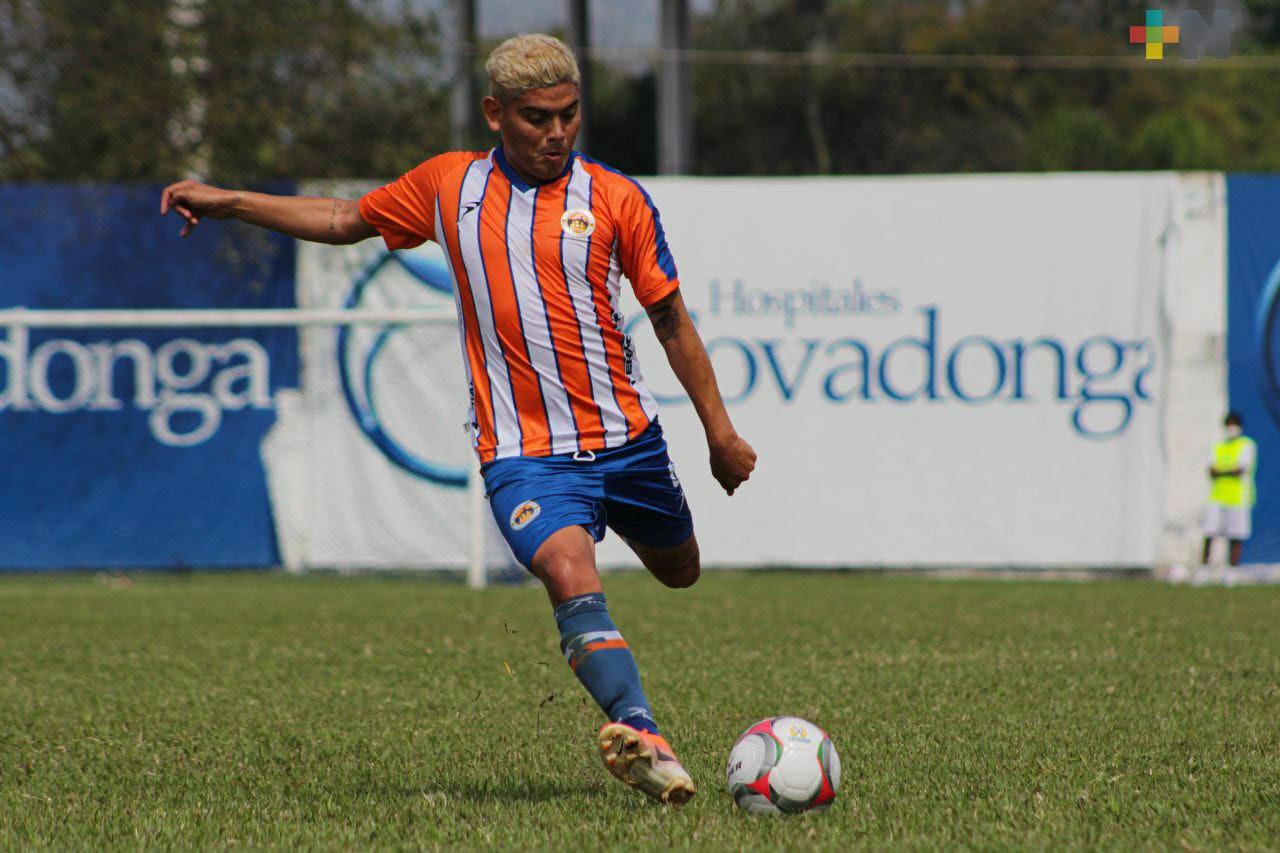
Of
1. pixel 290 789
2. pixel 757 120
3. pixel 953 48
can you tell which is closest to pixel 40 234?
pixel 290 789

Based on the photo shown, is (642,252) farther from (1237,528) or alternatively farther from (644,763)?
(1237,528)

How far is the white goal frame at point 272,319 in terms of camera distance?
13562 millimetres

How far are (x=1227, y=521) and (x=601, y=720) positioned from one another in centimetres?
945

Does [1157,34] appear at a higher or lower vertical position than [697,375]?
higher

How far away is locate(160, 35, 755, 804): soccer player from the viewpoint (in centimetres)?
457

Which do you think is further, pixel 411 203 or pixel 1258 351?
pixel 1258 351

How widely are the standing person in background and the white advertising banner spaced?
482 millimetres

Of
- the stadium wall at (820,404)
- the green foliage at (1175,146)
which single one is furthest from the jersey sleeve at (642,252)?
the green foliage at (1175,146)

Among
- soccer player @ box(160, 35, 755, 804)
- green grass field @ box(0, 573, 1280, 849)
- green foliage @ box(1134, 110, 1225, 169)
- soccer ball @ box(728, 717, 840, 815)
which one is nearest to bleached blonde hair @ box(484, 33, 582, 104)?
soccer player @ box(160, 35, 755, 804)

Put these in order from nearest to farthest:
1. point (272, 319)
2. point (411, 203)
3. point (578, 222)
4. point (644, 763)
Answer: point (644, 763), point (578, 222), point (411, 203), point (272, 319)

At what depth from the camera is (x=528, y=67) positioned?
4.52m

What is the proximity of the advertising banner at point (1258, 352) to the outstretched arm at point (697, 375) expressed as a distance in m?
11.0

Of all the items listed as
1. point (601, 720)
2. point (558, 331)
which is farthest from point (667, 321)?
point (601, 720)

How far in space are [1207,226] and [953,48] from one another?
24.5m
